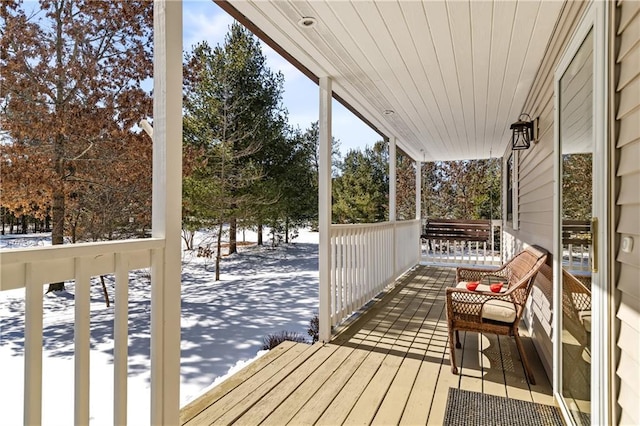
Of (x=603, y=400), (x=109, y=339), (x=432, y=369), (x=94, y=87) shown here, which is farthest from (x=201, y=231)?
(x=603, y=400)

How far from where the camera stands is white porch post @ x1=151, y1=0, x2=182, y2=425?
1.51 metres

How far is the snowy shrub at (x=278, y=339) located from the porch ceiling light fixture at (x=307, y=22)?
341 cm

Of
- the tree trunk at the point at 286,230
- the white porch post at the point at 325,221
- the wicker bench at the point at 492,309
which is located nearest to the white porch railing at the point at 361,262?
the white porch post at the point at 325,221

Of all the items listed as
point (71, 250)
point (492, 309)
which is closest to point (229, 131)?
point (492, 309)

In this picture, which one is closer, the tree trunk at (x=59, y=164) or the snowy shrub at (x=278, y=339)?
the tree trunk at (x=59, y=164)

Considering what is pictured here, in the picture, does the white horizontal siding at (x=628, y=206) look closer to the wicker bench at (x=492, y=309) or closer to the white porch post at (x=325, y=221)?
the wicker bench at (x=492, y=309)

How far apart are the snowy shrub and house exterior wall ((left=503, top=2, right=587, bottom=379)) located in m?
2.63

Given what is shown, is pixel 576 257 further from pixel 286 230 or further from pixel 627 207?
pixel 286 230

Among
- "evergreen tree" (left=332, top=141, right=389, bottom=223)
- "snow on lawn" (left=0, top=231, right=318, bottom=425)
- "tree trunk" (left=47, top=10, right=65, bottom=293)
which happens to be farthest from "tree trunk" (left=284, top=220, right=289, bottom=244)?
"tree trunk" (left=47, top=10, right=65, bottom=293)

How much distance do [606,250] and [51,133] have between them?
11.0 feet

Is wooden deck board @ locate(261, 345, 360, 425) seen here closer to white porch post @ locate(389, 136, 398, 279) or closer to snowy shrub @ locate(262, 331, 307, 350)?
snowy shrub @ locate(262, 331, 307, 350)

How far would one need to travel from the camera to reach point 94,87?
3291 mm

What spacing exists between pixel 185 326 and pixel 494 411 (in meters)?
4.82

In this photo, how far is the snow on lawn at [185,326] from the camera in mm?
2377
